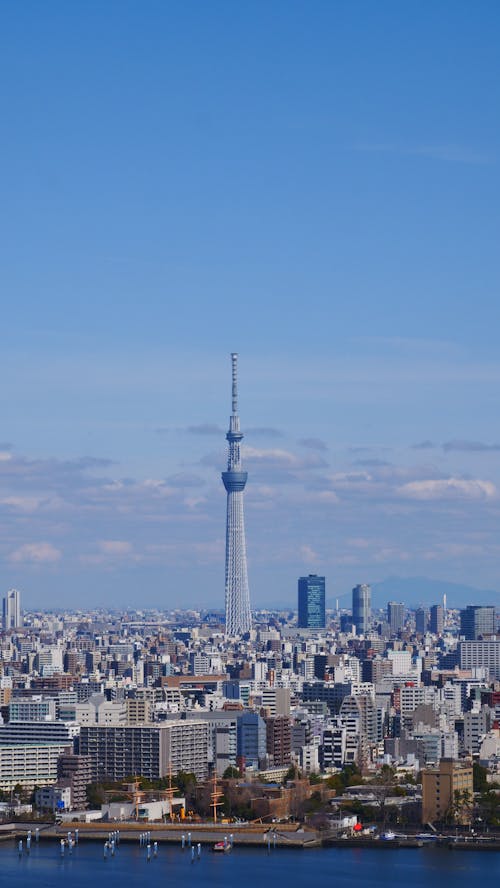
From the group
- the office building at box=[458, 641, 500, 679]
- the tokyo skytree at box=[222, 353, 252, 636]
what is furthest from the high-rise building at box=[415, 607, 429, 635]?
the office building at box=[458, 641, 500, 679]

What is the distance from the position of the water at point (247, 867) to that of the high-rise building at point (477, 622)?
3013 cm

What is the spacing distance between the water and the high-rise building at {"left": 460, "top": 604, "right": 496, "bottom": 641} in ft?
98.9

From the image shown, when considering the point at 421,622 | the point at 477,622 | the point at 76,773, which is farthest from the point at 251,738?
the point at 421,622

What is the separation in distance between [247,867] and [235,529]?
28789 millimetres

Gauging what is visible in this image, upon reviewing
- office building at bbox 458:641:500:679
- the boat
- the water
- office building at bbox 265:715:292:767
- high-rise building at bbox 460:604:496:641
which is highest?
high-rise building at bbox 460:604:496:641

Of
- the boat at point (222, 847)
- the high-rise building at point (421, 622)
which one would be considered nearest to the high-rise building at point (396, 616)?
the high-rise building at point (421, 622)

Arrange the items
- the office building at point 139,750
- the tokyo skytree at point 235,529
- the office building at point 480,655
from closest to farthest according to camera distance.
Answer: the office building at point 139,750, the office building at point 480,655, the tokyo skytree at point 235,529

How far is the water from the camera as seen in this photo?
14828 mm

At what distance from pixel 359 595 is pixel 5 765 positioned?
120ft

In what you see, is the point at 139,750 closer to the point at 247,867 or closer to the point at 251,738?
the point at 251,738

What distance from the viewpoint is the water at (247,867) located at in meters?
14.8

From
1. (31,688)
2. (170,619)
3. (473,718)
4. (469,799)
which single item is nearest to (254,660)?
(31,688)

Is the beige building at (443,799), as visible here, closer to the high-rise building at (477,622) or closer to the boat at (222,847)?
the boat at (222,847)

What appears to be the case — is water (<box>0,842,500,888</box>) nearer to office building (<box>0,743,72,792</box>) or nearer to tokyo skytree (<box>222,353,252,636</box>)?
office building (<box>0,743,72,792</box>)
